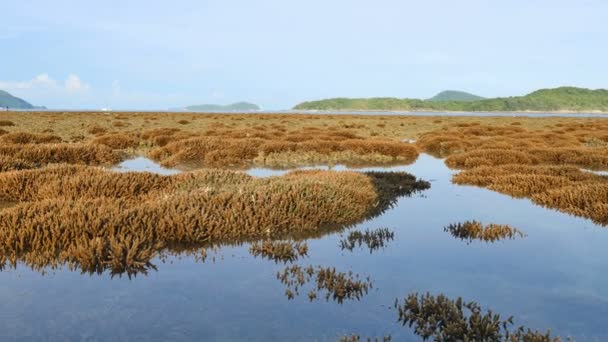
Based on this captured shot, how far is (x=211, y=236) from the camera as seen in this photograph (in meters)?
6.28

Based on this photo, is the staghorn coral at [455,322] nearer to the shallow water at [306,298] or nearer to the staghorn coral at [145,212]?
the shallow water at [306,298]

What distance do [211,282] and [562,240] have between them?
5.05 m

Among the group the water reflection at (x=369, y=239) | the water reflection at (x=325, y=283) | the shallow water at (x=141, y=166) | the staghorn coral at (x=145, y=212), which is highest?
the staghorn coral at (x=145, y=212)

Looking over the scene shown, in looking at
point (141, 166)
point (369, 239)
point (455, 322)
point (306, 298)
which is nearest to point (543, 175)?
point (369, 239)

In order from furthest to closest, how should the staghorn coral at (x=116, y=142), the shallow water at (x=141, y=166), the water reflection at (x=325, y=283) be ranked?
1. the staghorn coral at (x=116, y=142)
2. the shallow water at (x=141, y=166)
3. the water reflection at (x=325, y=283)

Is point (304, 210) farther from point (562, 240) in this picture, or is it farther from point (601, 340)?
point (601, 340)

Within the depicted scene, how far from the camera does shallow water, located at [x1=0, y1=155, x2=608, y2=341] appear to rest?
351 cm

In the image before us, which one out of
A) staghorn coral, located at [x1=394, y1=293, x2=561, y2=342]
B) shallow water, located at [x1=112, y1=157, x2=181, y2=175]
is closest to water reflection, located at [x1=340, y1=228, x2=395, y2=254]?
staghorn coral, located at [x1=394, y1=293, x2=561, y2=342]

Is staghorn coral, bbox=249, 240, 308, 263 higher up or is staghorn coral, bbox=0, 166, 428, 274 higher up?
staghorn coral, bbox=0, 166, 428, 274

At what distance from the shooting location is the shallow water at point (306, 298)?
11.5 feet

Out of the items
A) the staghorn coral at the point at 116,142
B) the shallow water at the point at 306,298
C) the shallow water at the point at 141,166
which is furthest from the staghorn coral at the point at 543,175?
the staghorn coral at the point at 116,142

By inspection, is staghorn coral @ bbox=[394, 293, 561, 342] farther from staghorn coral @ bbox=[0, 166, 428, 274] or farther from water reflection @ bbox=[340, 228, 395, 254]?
staghorn coral @ bbox=[0, 166, 428, 274]

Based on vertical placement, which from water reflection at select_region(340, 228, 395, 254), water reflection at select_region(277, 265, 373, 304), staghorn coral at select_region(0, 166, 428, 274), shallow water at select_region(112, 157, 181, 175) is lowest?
shallow water at select_region(112, 157, 181, 175)

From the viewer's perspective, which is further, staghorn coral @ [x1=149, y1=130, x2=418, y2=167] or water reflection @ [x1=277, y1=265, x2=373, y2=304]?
staghorn coral @ [x1=149, y1=130, x2=418, y2=167]
